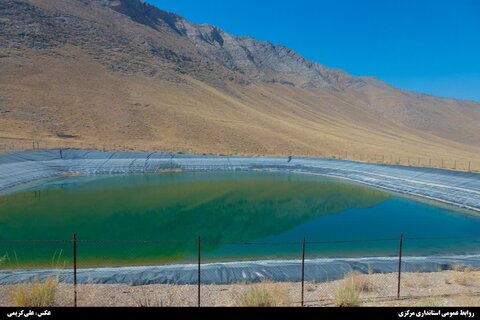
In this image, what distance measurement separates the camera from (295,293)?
34.5 feet

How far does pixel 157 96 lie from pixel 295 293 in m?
70.3

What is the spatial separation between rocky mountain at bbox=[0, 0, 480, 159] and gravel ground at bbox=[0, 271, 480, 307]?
136ft

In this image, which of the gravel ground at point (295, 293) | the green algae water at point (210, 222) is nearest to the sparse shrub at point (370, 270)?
the gravel ground at point (295, 293)

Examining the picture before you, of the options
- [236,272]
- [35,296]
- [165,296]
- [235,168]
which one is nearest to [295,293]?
[236,272]

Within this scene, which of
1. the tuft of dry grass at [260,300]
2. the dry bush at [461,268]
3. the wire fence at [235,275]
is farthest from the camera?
the dry bush at [461,268]

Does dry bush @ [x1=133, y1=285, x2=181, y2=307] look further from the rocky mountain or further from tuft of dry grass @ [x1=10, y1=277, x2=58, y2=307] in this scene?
the rocky mountain

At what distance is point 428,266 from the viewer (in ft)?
44.0

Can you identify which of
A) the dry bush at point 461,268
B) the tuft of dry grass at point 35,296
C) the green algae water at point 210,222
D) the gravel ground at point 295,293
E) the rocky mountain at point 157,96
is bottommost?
the green algae water at point 210,222

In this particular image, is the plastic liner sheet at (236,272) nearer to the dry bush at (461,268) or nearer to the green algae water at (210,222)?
the dry bush at (461,268)

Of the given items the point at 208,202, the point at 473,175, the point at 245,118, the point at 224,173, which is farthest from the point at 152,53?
the point at 473,175

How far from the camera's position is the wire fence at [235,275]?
9.48m

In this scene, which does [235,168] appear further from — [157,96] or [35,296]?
[35,296]

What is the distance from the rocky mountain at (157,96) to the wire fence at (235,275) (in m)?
36.2
